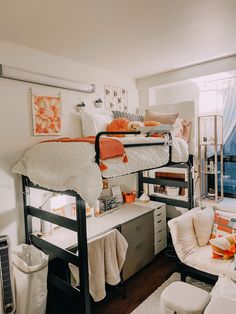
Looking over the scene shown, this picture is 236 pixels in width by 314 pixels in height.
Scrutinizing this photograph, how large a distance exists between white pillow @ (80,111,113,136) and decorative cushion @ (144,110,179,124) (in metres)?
0.75

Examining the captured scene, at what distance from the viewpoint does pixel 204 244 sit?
2.58 m

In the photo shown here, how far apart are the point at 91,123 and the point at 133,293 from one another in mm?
1892

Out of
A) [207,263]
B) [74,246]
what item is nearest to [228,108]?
[207,263]

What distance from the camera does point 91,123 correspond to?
280 cm

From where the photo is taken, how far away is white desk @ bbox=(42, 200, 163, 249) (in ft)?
7.38

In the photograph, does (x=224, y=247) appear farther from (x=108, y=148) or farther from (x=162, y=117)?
(x=162, y=117)

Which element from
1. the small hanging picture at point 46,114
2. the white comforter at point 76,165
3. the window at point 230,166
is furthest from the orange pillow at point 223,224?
the small hanging picture at point 46,114

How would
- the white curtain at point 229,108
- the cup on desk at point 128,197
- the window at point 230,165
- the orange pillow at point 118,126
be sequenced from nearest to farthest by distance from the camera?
the orange pillow at point 118,126, the cup on desk at point 128,197, the white curtain at point 229,108, the window at point 230,165

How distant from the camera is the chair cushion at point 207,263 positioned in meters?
2.16

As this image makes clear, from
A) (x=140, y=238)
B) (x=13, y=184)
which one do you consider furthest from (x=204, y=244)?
(x=13, y=184)

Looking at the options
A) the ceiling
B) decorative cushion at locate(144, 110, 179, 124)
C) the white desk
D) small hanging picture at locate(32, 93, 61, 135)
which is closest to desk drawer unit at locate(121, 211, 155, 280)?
the white desk

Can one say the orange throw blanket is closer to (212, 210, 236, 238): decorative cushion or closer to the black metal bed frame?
the black metal bed frame

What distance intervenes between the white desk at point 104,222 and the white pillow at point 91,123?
3.26 ft

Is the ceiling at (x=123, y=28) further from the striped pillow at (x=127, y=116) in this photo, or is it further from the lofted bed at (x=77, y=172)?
the lofted bed at (x=77, y=172)
